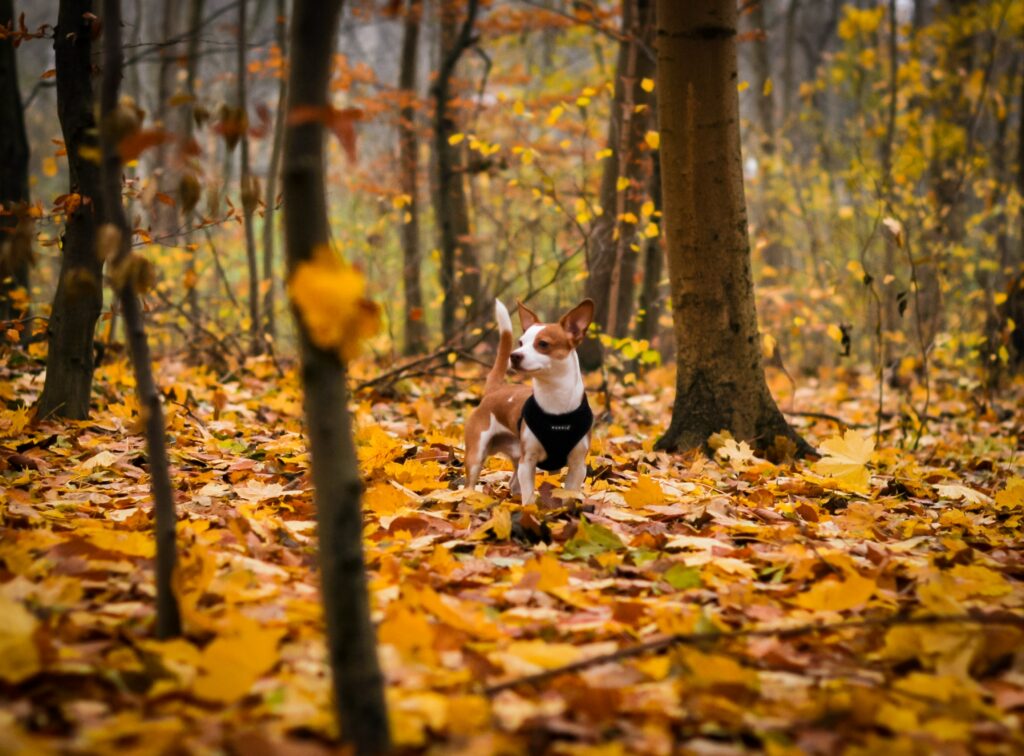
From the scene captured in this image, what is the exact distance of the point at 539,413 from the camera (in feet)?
13.3

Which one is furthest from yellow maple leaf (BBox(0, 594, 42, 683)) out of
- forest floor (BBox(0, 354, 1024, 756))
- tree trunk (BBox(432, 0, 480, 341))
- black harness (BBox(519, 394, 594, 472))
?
tree trunk (BBox(432, 0, 480, 341))

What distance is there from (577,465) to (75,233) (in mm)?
2718

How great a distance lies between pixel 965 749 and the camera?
171 centimetres

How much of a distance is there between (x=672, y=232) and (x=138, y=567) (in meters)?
3.68

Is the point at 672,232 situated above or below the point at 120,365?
above

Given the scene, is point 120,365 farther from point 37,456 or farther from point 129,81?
point 129,81

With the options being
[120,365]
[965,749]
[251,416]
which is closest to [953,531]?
[965,749]

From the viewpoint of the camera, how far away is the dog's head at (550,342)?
164 inches

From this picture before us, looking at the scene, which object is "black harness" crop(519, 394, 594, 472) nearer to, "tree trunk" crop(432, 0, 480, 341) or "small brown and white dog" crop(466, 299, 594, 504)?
"small brown and white dog" crop(466, 299, 594, 504)

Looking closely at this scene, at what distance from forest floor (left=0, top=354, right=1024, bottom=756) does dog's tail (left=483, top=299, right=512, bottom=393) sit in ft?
2.31

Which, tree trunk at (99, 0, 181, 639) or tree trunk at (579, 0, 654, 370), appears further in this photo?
tree trunk at (579, 0, 654, 370)

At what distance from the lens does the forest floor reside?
1733 millimetres

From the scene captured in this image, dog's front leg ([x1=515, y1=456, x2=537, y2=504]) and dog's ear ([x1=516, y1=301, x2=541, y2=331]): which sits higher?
dog's ear ([x1=516, y1=301, x2=541, y2=331])

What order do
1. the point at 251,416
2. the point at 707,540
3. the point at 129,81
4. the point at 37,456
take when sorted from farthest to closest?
1. the point at 129,81
2. the point at 251,416
3. the point at 37,456
4. the point at 707,540
